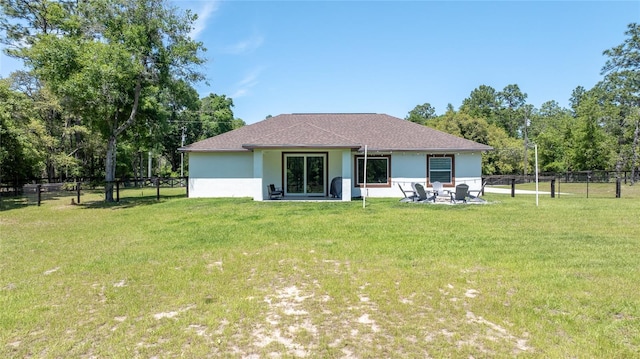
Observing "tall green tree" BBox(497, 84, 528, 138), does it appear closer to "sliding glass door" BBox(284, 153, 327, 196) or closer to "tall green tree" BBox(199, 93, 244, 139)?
"tall green tree" BBox(199, 93, 244, 139)

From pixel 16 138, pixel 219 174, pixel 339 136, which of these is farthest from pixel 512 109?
pixel 16 138

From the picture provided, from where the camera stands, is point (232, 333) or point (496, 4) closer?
point (232, 333)

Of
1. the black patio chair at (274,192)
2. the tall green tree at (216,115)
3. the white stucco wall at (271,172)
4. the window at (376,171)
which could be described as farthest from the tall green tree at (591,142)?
the tall green tree at (216,115)

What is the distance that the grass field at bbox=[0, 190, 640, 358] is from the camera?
10.1 feet

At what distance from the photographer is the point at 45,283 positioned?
4809 mm

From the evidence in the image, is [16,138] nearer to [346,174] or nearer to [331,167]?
[331,167]

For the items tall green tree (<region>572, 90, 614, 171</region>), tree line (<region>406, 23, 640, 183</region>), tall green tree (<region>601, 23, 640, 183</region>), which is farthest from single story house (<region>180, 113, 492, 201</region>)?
tall green tree (<region>601, 23, 640, 183</region>)

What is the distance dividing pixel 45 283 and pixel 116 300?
1.59 m

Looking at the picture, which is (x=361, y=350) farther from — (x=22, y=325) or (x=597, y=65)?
(x=597, y=65)

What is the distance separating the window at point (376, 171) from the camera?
1666 cm

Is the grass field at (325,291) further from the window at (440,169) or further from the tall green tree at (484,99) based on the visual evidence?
the tall green tree at (484,99)

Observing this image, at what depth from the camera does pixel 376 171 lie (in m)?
16.8

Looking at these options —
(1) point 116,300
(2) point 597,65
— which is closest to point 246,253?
(1) point 116,300

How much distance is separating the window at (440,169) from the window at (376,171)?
2.10 metres
